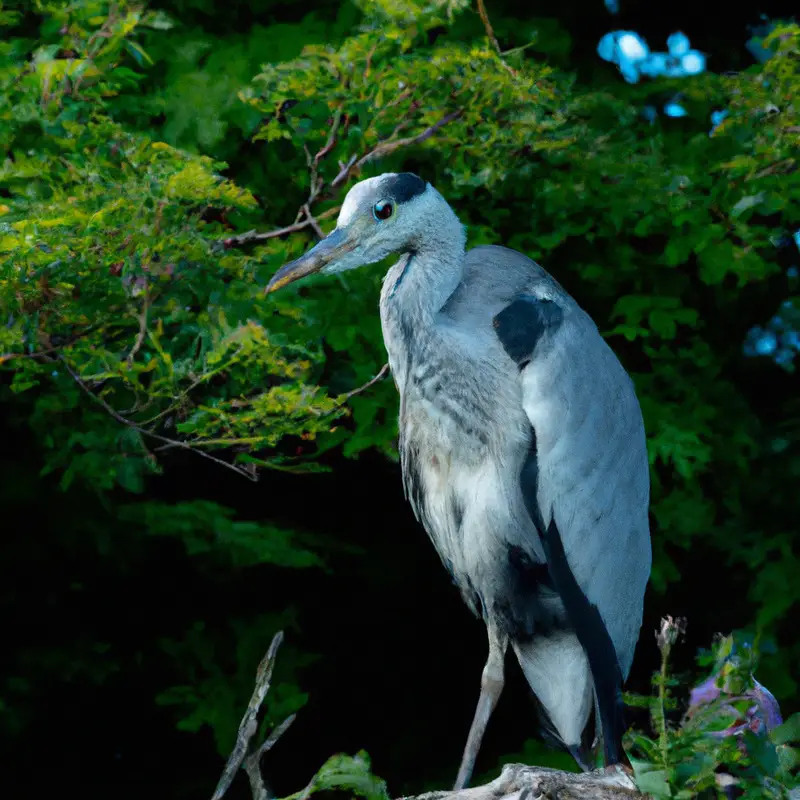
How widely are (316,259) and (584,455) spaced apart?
89 cm

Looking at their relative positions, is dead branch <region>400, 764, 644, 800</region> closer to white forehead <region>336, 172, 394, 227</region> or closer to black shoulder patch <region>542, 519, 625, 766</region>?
black shoulder patch <region>542, 519, 625, 766</region>

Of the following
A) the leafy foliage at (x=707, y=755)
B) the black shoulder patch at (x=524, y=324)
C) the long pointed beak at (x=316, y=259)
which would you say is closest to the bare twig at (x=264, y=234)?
the long pointed beak at (x=316, y=259)

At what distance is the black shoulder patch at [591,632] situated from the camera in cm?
312

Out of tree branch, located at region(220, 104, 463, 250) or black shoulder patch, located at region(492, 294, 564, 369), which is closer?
black shoulder patch, located at region(492, 294, 564, 369)

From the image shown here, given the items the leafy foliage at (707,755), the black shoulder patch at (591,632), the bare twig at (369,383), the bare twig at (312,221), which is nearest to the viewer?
the leafy foliage at (707,755)

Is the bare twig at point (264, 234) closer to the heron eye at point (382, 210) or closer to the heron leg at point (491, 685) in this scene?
the heron eye at point (382, 210)

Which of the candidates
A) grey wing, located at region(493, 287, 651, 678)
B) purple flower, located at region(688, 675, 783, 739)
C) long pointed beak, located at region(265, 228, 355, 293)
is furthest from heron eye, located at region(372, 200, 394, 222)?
purple flower, located at region(688, 675, 783, 739)

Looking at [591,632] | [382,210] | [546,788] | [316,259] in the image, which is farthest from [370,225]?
[546,788]

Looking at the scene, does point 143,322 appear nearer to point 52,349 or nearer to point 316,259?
point 52,349

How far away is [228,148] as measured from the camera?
159 inches

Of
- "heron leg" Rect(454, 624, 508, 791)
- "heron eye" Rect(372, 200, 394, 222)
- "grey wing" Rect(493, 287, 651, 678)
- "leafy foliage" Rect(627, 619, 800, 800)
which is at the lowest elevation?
"heron leg" Rect(454, 624, 508, 791)

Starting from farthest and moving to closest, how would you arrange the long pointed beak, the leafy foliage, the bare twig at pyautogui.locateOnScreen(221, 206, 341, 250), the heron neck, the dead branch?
the bare twig at pyautogui.locateOnScreen(221, 206, 341, 250) < the heron neck < the long pointed beak < the dead branch < the leafy foliage

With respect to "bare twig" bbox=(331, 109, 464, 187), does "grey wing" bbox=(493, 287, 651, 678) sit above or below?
below

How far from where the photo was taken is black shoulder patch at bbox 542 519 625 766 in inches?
123
